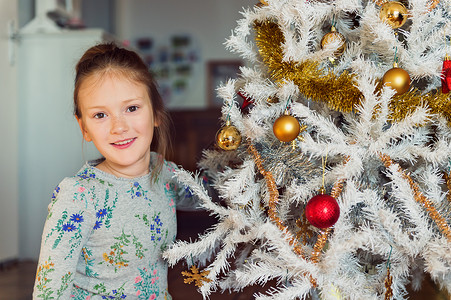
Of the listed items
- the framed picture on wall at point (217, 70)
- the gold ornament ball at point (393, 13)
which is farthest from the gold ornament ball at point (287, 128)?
the framed picture on wall at point (217, 70)

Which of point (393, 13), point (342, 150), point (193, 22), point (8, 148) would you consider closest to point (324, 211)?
point (342, 150)

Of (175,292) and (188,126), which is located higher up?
(188,126)

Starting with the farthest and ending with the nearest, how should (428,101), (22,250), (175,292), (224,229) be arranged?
(22,250) < (175,292) < (224,229) < (428,101)

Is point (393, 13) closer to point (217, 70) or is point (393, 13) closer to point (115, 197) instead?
point (115, 197)

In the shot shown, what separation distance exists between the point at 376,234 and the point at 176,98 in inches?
159

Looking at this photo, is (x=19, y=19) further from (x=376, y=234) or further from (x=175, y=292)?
(x=376, y=234)

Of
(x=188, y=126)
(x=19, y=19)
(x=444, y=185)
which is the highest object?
(x=19, y=19)

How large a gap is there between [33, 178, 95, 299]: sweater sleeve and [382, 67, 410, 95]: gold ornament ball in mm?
661

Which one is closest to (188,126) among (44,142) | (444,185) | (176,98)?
(176,98)

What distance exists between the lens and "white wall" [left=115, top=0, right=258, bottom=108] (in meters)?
4.77

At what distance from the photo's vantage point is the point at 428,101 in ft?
2.92

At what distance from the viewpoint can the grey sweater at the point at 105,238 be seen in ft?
3.06

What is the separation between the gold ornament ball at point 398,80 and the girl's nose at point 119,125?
568 millimetres

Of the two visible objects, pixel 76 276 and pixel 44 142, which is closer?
pixel 76 276
